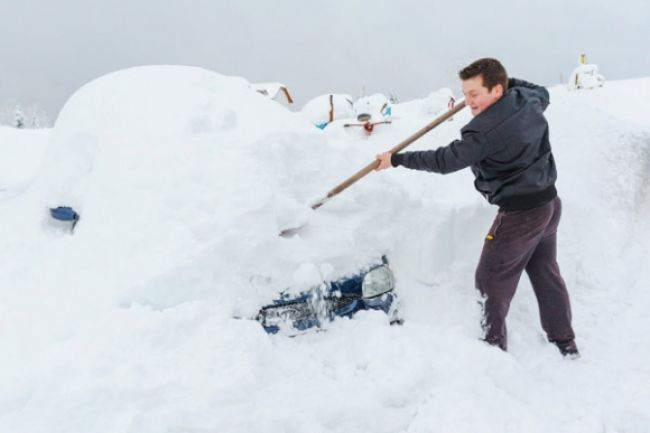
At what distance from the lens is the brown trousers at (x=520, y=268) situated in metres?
2.94

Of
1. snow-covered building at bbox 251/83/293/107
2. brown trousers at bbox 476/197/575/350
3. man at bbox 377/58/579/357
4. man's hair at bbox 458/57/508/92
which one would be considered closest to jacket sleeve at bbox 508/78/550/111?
man at bbox 377/58/579/357

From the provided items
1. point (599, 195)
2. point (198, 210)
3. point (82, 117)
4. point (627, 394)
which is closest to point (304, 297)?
point (198, 210)

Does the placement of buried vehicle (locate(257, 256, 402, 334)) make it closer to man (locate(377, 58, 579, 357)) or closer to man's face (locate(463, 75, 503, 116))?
man (locate(377, 58, 579, 357))

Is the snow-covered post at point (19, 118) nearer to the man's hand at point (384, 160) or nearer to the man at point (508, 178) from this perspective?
the man's hand at point (384, 160)

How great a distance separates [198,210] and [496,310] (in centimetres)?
194

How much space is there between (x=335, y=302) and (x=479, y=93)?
4.94ft

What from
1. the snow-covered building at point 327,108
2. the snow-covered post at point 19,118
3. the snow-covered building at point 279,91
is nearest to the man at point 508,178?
the snow-covered building at point 327,108

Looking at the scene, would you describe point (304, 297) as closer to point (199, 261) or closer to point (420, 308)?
point (199, 261)

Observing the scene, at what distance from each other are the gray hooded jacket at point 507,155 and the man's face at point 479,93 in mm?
61

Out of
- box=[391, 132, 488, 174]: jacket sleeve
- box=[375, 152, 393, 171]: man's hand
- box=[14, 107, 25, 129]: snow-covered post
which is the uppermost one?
box=[391, 132, 488, 174]: jacket sleeve

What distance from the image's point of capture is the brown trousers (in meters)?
2.94

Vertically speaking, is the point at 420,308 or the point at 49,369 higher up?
the point at 49,369

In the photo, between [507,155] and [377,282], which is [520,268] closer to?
[507,155]

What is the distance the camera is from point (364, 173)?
316 cm
